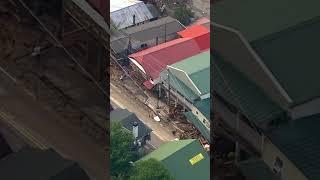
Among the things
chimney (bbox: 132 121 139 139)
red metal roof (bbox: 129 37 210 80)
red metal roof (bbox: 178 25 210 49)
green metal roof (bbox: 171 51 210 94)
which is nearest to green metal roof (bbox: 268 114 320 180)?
chimney (bbox: 132 121 139 139)

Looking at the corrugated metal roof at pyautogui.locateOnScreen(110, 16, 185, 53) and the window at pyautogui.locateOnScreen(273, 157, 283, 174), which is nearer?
the window at pyautogui.locateOnScreen(273, 157, 283, 174)

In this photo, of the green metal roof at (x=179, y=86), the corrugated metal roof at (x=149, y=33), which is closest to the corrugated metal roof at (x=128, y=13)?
the corrugated metal roof at (x=149, y=33)

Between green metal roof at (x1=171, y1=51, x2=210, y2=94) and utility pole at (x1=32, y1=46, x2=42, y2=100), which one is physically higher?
utility pole at (x1=32, y1=46, x2=42, y2=100)

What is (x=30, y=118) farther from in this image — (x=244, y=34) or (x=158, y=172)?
(x=158, y=172)

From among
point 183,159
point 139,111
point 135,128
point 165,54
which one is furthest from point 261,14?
point 165,54

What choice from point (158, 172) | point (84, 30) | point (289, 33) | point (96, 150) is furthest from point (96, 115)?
point (158, 172)

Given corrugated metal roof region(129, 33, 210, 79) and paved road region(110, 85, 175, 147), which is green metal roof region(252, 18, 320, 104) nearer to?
paved road region(110, 85, 175, 147)
